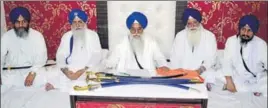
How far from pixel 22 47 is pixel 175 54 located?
1558 mm

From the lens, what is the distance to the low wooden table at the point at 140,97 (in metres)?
2.16

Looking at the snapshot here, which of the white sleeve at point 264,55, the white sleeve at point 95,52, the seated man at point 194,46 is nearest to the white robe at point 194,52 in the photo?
the seated man at point 194,46

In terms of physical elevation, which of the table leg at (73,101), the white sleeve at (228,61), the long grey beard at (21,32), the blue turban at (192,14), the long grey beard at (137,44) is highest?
the blue turban at (192,14)

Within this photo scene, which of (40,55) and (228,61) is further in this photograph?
(40,55)

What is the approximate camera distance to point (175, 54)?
3.38 m

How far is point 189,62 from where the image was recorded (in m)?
3.34

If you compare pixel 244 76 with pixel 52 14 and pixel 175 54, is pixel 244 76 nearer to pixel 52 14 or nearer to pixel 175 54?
pixel 175 54

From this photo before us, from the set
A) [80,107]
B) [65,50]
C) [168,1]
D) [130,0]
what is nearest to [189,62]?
[168,1]

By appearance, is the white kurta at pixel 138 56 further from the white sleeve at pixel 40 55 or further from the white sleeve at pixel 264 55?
the white sleeve at pixel 264 55

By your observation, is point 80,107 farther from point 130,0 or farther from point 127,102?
point 130,0

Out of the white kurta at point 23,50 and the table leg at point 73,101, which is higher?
the white kurta at point 23,50

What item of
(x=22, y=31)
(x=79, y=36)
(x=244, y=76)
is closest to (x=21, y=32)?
(x=22, y=31)

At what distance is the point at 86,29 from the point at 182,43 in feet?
3.21

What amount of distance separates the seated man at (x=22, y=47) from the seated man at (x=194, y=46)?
1.35 meters
